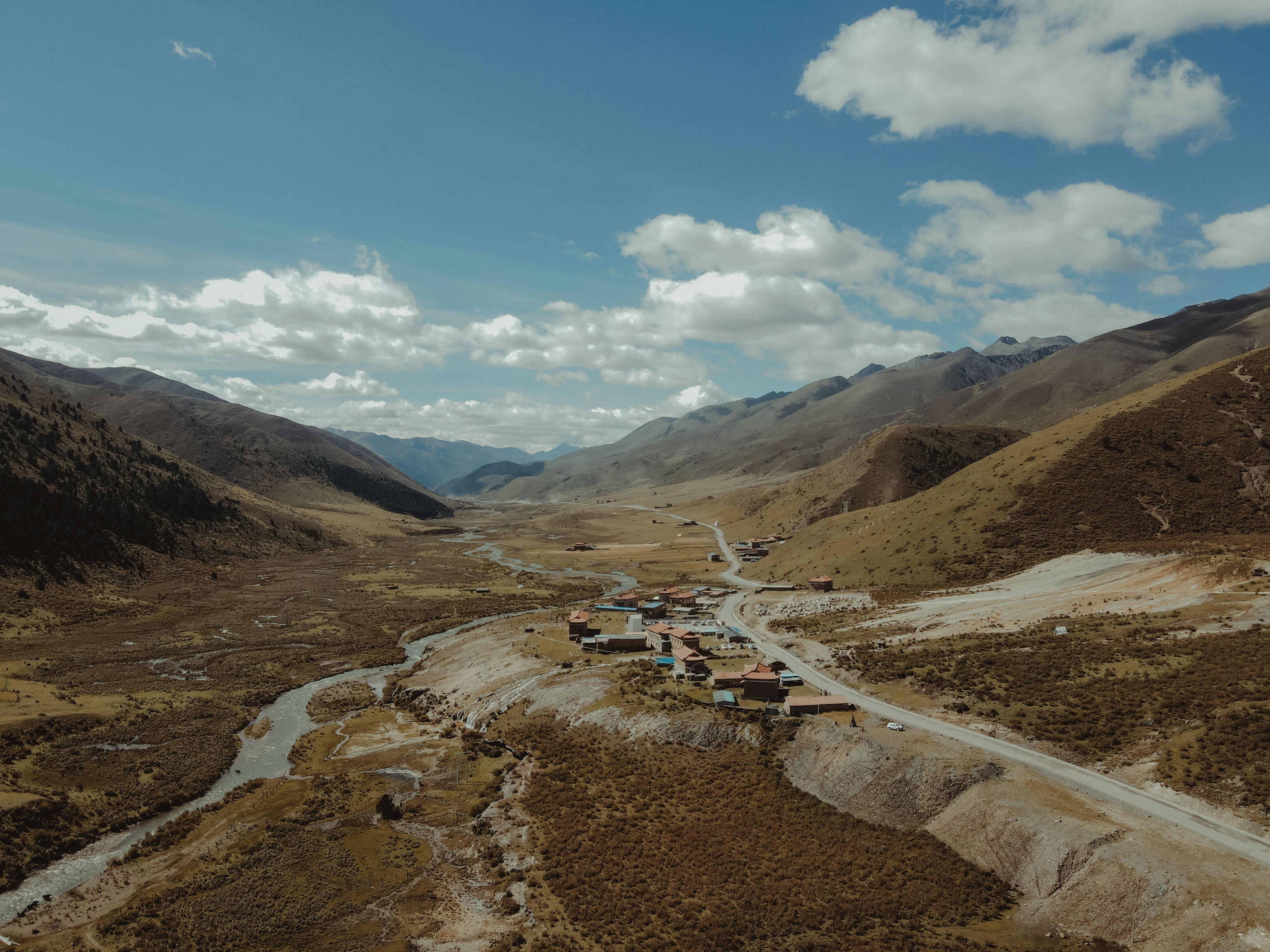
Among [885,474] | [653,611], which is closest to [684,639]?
[653,611]

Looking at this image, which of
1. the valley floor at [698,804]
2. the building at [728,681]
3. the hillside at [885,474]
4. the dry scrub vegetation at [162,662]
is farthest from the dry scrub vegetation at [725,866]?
the hillside at [885,474]

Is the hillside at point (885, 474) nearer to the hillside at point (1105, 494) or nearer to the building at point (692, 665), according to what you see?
the hillside at point (1105, 494)

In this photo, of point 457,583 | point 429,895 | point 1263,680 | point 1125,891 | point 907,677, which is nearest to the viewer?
point 1125,891

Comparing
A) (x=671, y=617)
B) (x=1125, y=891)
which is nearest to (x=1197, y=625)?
(x=1125, y=891)

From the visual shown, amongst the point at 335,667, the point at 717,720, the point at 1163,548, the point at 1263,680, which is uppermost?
the point at 1163,548

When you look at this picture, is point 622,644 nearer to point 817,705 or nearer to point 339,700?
point 817,705

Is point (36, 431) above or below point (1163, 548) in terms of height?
above

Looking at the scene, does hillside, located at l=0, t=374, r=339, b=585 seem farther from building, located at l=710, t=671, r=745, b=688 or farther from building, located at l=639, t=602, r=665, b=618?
building, located at l=710, t=671, r=745, b=688

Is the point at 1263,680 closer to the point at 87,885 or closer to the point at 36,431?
the point at 87,885
